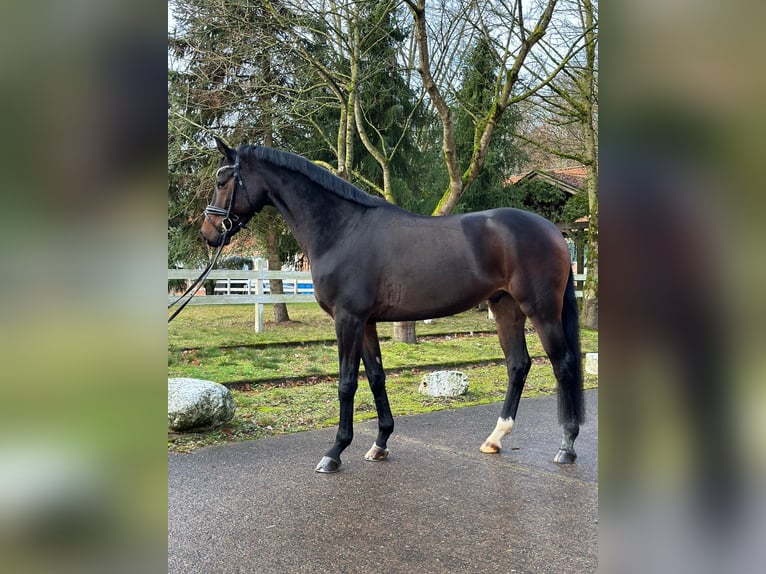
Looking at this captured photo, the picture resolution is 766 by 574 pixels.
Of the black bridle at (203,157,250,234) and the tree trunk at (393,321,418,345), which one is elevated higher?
the black bridle at (203,157,250,234)

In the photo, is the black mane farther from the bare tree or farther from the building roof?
the building roof

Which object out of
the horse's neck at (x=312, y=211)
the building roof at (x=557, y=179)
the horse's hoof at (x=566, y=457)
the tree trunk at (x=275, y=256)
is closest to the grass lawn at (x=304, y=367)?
the tree trunk at (x=275, y=256)

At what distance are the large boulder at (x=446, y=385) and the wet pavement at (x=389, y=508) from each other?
1.58m

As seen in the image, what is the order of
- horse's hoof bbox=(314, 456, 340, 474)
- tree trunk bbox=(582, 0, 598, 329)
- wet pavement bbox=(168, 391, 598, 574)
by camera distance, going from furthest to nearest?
tree trunk bbox=(582, 0, 598, 329)
horse's hoof bbox=(314, 456, 340, 474)
wet pavement bbox=(168, 391, 598, 574)

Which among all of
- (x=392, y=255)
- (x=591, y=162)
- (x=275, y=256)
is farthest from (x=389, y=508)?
(x=275, y=256)

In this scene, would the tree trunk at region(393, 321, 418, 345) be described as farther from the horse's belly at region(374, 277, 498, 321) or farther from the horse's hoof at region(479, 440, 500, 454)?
the horse's belly at region(374, 277, 498, 321)

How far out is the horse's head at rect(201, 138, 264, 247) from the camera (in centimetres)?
396

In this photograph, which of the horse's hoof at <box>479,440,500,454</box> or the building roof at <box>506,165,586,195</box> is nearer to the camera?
the horse's hoof at <box>479,440,500,454</box>

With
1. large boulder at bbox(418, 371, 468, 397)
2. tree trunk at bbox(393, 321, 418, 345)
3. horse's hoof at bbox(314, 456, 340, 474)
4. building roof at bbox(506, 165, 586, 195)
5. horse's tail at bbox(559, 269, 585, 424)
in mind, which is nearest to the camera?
horse's hoof at bbox(314, 456, 340, 474)

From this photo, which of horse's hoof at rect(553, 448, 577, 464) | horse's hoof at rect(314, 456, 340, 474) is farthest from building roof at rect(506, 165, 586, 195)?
horse's hoof at rect(314, 456, 340, 474)

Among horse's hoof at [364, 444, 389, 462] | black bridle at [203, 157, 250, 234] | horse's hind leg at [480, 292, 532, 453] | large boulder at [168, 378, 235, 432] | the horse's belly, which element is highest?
black bridle at [203, 157, 250, 234]

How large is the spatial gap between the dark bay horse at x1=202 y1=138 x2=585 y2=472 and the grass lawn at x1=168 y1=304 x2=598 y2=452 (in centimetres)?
163
